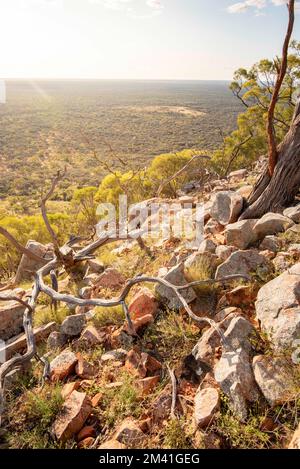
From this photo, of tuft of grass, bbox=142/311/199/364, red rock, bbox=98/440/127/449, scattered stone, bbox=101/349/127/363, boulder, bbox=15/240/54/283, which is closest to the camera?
red rock, bbox=98/440/127/449

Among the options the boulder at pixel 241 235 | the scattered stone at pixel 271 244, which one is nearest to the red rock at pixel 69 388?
the boulder at pixel 241 235

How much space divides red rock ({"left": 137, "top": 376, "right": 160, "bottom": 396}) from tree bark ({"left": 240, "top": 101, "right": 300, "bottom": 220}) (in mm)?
2770

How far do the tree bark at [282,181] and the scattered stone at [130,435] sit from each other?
322 centimetres

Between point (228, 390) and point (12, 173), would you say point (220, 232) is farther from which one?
point (12, 173)

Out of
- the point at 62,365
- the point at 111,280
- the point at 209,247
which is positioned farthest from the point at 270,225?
the point at 62,365

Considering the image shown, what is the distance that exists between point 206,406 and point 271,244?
213cm

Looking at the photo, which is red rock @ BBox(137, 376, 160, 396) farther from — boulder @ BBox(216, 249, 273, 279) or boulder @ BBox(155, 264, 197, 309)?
boulder @ BBox(216, 249, 273, 279)

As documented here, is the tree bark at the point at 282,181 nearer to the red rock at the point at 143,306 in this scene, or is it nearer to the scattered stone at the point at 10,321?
the red rock at the point at 143,306

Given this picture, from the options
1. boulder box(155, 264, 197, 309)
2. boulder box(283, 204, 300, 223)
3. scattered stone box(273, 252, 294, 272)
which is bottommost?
boulder box(155, 264, 197, 309)

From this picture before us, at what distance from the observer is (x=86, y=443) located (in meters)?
2.48

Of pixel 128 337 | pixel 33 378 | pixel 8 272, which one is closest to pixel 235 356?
pixel 128 337

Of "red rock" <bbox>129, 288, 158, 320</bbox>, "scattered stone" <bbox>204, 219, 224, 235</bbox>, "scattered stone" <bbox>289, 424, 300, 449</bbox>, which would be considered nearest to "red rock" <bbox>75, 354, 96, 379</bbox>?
"red rock" <bbox>129, 288, 158, 320</bbox>

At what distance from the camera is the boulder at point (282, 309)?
2445 mm

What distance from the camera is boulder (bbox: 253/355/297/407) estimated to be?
2.23 m
